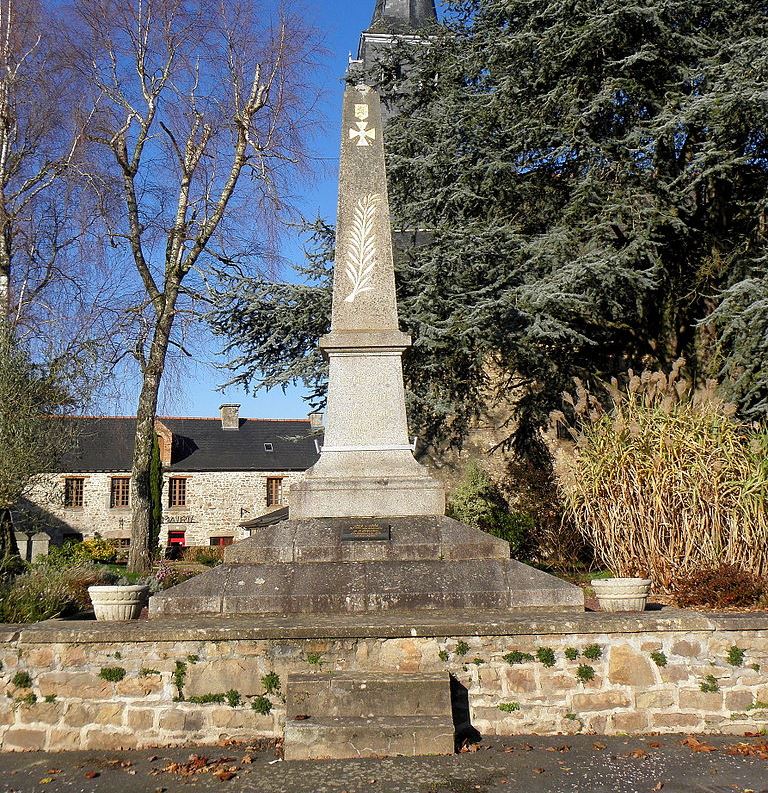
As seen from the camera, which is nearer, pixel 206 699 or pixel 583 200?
pixel 206 699

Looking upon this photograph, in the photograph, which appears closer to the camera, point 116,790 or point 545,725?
point 116,790

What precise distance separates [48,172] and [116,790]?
43.6 ft

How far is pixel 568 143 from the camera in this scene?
1199 cm

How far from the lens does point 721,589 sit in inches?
262

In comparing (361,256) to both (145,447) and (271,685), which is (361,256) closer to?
(271,685)

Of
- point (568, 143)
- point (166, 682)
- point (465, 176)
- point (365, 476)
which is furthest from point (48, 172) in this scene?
point (166, 682)

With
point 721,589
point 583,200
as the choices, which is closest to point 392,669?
point 721,589

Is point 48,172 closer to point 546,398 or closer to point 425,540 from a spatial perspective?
point 546,398

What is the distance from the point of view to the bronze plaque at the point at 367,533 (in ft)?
20.1

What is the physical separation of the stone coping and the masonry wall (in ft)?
84.4

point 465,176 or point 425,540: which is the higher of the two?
point 465,176

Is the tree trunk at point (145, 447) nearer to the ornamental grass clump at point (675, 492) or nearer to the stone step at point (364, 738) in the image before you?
the ornamental grass clump at point (675, 492)

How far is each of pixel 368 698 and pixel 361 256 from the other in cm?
398

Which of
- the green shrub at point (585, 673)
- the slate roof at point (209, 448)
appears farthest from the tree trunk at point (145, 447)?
the slate roof at point (209, 448)
